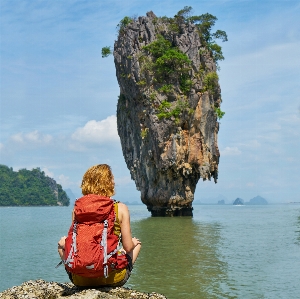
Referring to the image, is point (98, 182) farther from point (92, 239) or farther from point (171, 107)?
point (171, 107)

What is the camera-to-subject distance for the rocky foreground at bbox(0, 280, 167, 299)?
11.1ft

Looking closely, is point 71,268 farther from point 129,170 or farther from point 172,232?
point 129,170

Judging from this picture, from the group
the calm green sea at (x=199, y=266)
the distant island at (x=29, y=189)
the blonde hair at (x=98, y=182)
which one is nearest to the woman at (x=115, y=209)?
the blonde hair at (x=98, y=182)

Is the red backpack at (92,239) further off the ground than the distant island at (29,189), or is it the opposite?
the distant island at (29,189)

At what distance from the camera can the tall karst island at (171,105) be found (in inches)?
1145

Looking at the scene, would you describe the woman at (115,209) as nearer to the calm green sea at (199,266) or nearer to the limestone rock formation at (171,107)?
the calm green sea at (199,266)

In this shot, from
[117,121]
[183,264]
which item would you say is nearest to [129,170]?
[117,121]

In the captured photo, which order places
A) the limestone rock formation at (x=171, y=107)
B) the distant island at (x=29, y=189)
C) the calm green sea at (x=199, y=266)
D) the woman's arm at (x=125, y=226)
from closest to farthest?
the woman's arm at (x=125, y=226) < the calm green sea at (x=199, y=266) < the limestone rock formation at (x=171, y=107) < the distant island at (x=29, y=189)

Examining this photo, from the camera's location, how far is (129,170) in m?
34.0

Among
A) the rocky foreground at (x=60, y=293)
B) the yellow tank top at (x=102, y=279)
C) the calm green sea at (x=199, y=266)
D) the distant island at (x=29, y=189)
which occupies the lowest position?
the calm green sea at (x=199, y=266)

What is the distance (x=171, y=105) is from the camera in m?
29.2

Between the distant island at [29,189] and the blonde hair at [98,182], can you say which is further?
the distant island at [29,189]

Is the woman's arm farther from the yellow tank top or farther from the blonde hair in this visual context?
the blonde hair

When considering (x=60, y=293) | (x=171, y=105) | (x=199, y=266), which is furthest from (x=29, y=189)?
(x=60, y=293)
